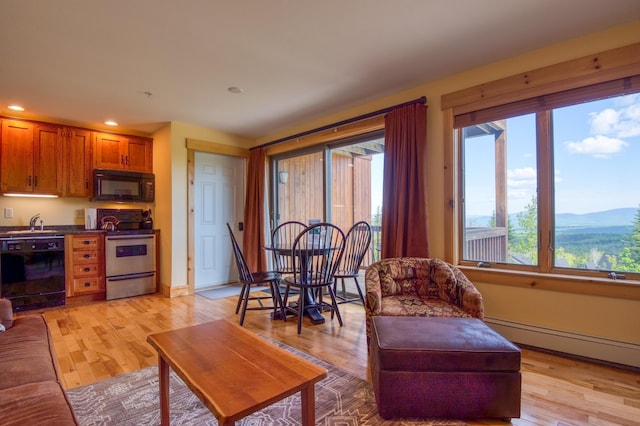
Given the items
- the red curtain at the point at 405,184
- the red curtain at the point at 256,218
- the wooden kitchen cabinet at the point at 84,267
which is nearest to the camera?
the red curtain at the point at 405,184

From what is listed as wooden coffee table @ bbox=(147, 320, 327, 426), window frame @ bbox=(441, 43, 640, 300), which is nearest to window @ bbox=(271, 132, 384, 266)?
window frame @ bbox=(441, 43, 640, 300)

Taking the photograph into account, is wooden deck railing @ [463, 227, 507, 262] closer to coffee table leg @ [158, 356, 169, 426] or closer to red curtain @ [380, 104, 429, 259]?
red curtain @ [380, 104, 429, 259]

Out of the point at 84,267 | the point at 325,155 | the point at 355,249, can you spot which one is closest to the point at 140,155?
the point at 84,267

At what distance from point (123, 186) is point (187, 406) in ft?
12.4

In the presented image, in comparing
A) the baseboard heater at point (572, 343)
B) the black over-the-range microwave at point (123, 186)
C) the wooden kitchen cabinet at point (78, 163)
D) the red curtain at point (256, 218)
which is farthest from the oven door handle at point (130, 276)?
the baseboard heater at point (572, 343)

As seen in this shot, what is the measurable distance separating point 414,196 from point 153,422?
2.60 m

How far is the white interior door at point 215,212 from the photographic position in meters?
4.70

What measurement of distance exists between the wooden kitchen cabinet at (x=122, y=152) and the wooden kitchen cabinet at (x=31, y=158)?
43cm

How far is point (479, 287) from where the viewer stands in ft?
9.11

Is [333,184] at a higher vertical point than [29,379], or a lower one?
higher

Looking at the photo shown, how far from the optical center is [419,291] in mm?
2529

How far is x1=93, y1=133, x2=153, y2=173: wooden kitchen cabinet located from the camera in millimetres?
4410

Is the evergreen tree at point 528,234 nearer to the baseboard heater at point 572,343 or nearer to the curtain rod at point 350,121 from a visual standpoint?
the baseboard heater at point 572,343

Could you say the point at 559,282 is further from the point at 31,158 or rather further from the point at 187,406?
the point at 31,158
